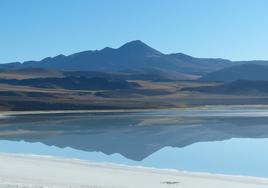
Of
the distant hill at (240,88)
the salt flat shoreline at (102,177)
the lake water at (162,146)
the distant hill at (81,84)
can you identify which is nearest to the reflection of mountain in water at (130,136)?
the lake water at (162,146)

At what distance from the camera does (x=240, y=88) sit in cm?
11344

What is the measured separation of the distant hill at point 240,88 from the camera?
10948cm

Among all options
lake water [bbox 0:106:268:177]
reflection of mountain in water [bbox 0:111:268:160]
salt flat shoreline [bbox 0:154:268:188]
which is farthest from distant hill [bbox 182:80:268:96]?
salt flat shoreline [bbox 0:154:268:188]

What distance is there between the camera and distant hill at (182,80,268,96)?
109 m

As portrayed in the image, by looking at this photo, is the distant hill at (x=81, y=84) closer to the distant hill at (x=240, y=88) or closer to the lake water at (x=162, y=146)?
the distant hill at (x=240, y=88)

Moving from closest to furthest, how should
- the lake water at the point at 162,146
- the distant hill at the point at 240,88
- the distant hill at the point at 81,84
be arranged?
the lake water at the point at 162,146 < the distant hill at the point at 240,88 < the distant hill at the point at 81,84

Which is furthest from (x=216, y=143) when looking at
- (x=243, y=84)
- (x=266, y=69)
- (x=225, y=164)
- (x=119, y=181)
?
(x=266, y=69)

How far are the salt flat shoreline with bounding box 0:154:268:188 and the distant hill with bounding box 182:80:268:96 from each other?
94213 millimetres

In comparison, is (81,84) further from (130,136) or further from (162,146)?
(162,146)

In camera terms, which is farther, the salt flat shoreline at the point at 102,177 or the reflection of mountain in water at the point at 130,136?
the reflection of mountain in water at the point at 130,136

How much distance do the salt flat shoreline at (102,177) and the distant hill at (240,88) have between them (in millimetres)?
94213

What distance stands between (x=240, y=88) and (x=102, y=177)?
102 meters

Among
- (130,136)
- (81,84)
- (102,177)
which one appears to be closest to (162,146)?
(130,136)

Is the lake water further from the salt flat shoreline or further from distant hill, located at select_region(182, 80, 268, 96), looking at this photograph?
distant hill, located at select_region(182, 80, 268, 96)
